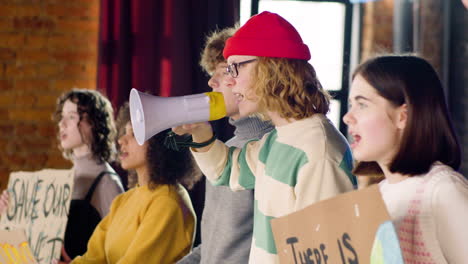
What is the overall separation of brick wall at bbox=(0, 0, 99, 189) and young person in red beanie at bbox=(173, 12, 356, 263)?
274 centimetres

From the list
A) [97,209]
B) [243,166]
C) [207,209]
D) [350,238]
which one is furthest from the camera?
[97,209]

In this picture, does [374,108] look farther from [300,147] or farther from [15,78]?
[15,78]

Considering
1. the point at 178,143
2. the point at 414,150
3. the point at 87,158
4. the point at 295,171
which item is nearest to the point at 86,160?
the point at 87,158

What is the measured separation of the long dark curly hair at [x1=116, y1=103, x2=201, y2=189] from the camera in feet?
8.19

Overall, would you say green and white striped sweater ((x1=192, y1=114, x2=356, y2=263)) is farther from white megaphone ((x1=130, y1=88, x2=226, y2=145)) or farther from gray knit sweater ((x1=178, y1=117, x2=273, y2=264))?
gray knit sweater ((x1=178, y1=117, x2=273, y2=264))

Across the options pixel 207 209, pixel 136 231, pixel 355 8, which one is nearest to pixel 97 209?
pixel 136 231

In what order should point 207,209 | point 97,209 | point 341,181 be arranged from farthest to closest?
point 97,209 → point 207,209 → point 341,181

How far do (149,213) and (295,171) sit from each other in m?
1.01

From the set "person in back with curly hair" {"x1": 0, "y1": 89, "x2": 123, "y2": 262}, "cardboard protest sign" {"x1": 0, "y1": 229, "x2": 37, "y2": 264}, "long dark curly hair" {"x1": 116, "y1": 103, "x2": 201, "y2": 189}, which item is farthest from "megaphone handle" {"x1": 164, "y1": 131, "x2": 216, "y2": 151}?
"person in back with curly hair" {"x1": 0, "y1": 89, "x2": 123, "y2": 262}

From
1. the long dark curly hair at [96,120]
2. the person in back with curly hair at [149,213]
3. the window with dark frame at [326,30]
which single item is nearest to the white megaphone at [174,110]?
the person in back with curly hair at [149,213]

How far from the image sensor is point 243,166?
1778mm

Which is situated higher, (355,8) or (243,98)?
(355,8)

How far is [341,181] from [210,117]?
0.40m

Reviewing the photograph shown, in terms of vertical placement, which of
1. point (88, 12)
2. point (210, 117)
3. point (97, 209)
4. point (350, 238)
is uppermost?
point (88, 12)
